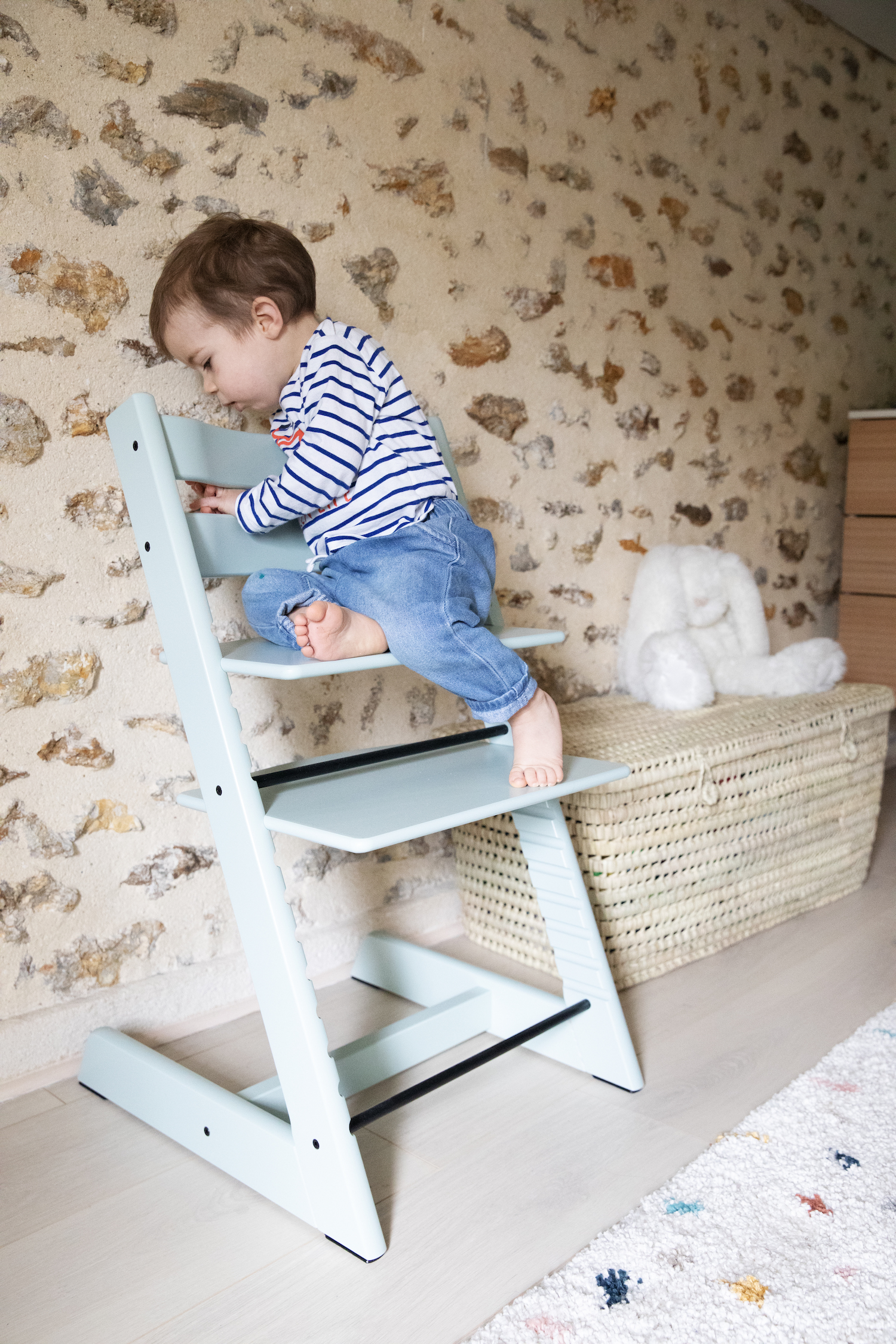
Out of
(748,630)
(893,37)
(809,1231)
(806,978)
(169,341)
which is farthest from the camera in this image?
(893,37)

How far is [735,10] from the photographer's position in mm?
2479

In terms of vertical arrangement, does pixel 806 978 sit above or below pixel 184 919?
below

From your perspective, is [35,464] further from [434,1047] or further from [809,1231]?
[809,1231]

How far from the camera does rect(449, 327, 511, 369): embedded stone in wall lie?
1.94 metres

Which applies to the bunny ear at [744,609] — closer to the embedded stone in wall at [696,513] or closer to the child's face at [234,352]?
the embedded stone in wall at [696,513]

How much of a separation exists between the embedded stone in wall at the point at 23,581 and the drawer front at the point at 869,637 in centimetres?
217

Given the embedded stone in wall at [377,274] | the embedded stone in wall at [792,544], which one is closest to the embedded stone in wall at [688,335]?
the embedded stone in wall at [792,544]

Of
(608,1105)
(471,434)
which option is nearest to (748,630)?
(471,434)

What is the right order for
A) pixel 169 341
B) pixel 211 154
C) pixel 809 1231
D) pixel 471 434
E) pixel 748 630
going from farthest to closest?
pixel 748 630
pixel 471 434
pixel 211 154
pixel 169 341
pixel 809 1231

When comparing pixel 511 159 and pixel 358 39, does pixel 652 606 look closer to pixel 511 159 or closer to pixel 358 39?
pixel 511 159

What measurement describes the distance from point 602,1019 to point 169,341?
1117 millimetres

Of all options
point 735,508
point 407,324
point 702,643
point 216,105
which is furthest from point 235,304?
point 735,508

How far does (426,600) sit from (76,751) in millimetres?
625

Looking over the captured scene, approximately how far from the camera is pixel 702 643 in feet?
7.63
